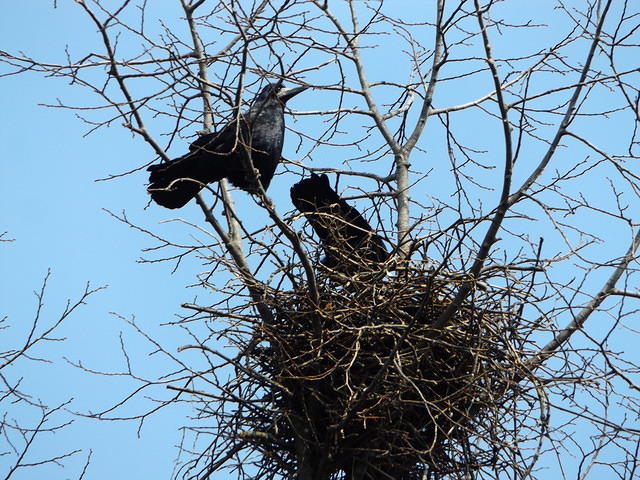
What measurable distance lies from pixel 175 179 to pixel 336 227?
3.86 ft

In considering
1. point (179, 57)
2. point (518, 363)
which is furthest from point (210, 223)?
point (518, 363)

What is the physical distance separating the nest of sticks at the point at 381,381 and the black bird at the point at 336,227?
0.35 metres

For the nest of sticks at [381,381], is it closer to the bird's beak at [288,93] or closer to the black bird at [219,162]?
the black bird at [219,162]

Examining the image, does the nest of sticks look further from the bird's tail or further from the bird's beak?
the bird's beak

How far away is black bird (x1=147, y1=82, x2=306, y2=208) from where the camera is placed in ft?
20.6

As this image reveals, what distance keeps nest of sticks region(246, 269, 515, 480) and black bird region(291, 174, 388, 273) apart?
13.9 inches

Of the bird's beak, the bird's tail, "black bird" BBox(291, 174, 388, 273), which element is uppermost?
the bird's beak

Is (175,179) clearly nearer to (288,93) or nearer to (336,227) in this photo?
(336,227)

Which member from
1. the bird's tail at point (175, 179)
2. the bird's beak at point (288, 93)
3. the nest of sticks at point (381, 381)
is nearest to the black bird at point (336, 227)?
the nest of sticks at point (381, 381)

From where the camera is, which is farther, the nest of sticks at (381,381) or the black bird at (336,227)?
the black bird at (336,227)

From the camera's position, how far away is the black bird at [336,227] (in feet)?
19.7

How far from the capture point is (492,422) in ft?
18.1

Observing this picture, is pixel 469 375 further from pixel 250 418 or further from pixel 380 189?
pixel 380 189

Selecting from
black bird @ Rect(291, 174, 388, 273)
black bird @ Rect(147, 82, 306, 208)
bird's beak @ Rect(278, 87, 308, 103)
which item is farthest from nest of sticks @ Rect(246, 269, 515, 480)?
bird's beak @ Rect(278, 87, 308, 103)
